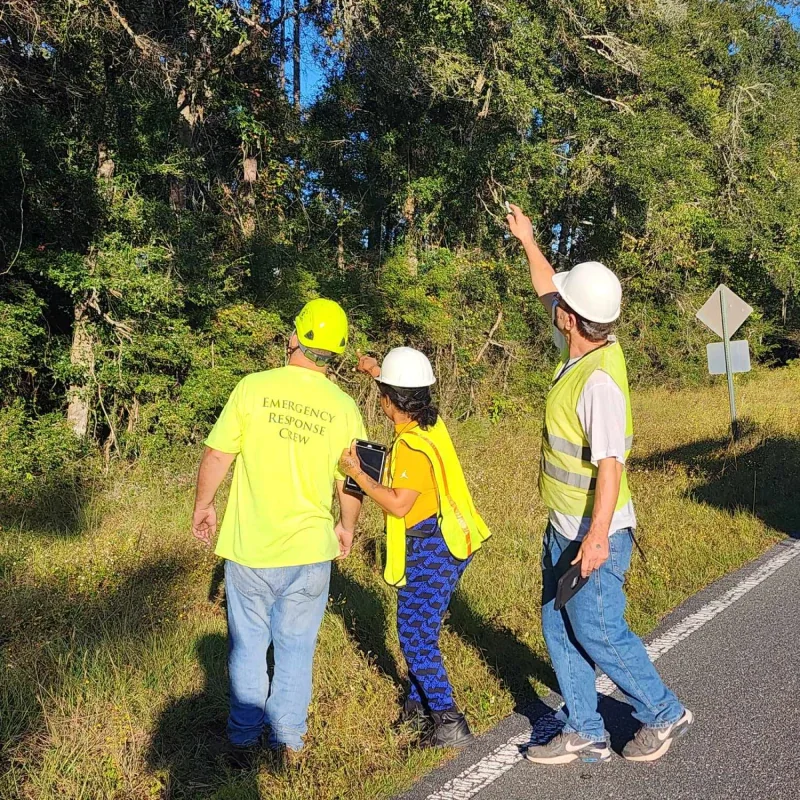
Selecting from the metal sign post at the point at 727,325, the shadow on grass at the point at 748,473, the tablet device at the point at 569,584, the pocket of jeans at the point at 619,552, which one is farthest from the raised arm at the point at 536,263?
the metal sign post at the point at 727,325

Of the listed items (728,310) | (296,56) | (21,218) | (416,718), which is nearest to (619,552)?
(416,718)

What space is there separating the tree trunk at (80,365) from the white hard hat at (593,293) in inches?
374

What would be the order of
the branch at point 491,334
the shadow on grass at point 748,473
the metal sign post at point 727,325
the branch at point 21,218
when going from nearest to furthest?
the shadow on grass at point 748,473 < the branch at point 21,218 < the metal sign post at point 727,325 < the branch at point 491,334

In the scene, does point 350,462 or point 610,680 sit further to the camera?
point 610,680

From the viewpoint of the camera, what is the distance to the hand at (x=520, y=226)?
4000mm

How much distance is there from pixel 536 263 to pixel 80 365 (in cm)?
909

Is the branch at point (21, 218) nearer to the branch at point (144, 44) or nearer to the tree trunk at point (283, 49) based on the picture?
the branch at point (144, 44)

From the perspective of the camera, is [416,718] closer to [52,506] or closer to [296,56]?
[52,506]

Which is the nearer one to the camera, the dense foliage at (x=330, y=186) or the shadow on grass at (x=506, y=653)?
the shadow on grass at (x=506, y=653)

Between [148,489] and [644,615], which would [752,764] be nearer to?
[644,615]

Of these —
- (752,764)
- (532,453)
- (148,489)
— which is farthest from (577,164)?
(752,764)

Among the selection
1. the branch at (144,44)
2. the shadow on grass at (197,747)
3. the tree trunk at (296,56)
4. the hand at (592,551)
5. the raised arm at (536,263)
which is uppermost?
the tree trunk at (296,56)

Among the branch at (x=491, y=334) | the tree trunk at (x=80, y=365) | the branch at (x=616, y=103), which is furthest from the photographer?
the branch at (x=616, y=103)

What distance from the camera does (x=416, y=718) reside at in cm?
399
